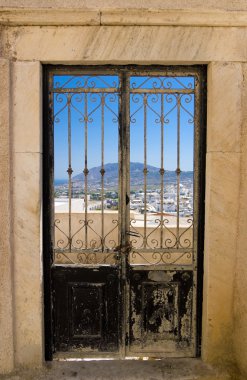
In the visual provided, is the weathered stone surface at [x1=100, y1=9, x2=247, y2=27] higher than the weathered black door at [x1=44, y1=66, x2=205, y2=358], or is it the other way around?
the weathered stone surface at [x1=100, y1=9, x2=247, y2=27]

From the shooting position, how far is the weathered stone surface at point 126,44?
10.5 feet

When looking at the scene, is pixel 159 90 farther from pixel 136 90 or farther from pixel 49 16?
pixel 49 16

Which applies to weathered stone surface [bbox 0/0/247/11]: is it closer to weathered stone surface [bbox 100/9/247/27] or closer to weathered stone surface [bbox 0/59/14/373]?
weathered stone surface [bbox 100/9/247/27]

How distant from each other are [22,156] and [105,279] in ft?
5.21

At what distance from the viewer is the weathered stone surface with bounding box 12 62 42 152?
10.6 feet

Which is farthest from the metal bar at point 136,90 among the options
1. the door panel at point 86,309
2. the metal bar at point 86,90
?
the door panel at point 86,309

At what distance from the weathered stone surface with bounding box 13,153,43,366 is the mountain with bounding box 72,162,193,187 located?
0.51 meters

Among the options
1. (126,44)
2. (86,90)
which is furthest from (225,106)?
(86,90)

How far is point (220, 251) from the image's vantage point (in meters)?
3.35

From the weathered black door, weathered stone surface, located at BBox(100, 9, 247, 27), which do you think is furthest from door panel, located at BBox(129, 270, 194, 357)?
weathered stone surface, located at BBox(100, 9, 247, 27)

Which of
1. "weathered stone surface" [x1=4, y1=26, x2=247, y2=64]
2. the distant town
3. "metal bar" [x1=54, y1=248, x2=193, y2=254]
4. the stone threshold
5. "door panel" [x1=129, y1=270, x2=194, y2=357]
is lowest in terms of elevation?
the stone threshold

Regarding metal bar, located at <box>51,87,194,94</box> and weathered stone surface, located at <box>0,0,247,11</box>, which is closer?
weathered stone surface, located at <box>0,0,247,11</box>

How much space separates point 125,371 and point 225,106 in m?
2.92

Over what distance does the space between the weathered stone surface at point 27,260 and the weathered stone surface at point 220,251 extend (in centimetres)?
176
